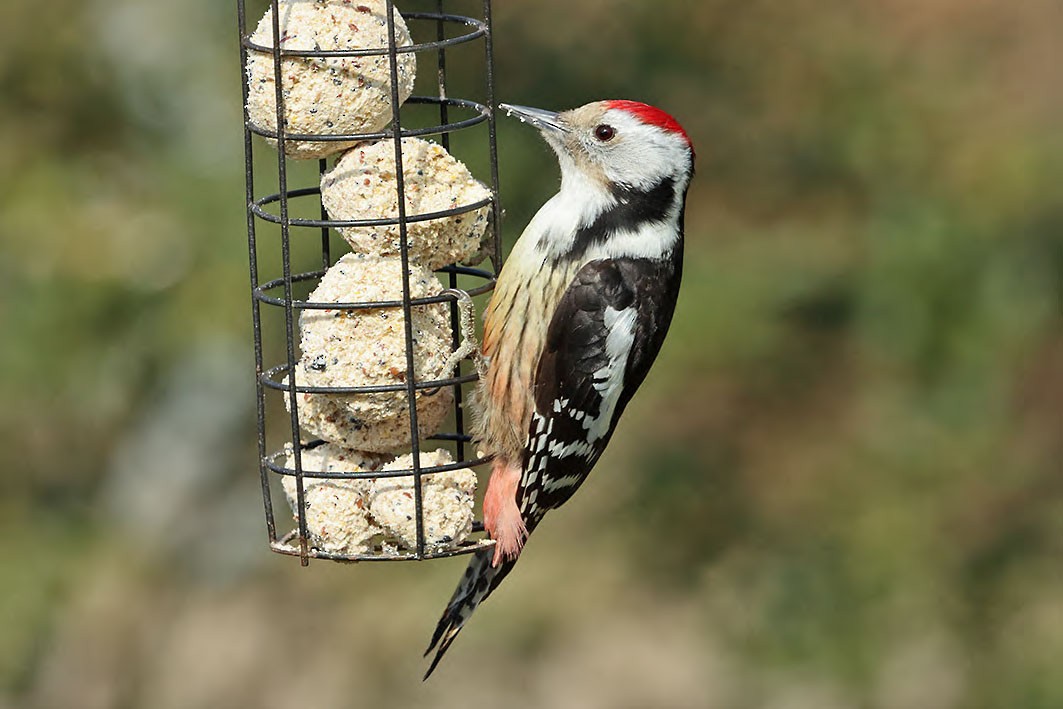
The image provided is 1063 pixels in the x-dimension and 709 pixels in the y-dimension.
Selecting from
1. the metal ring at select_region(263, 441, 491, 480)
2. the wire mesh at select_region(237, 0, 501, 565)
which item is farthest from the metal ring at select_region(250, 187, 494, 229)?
the metal ring at select_region(263, 441, 491, 480)

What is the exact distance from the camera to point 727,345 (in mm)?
5680

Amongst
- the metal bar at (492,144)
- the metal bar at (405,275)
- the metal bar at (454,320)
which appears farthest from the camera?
the metal bar at (454,320)

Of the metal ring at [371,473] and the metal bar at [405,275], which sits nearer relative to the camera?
the metal bar at [405,275]

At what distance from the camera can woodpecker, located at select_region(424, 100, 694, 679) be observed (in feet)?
12.7

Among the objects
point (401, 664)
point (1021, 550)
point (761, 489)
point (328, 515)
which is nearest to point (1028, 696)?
point (1021, 550)

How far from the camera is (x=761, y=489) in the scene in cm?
614

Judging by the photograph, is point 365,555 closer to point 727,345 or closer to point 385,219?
point 385,219

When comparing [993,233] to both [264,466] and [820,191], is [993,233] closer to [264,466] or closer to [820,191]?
[820,191]

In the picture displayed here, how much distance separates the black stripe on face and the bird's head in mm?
16

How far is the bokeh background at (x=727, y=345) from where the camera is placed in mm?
5344

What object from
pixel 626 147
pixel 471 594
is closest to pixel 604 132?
pixel 626 147

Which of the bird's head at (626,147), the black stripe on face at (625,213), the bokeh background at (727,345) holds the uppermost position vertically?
the bird's head at (626,147)

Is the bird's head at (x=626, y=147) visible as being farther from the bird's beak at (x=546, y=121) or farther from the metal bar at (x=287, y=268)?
the metal bar at (x=287, y=268)

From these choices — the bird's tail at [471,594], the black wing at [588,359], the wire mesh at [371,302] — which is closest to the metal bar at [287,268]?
the wire mesh at [371,302]
